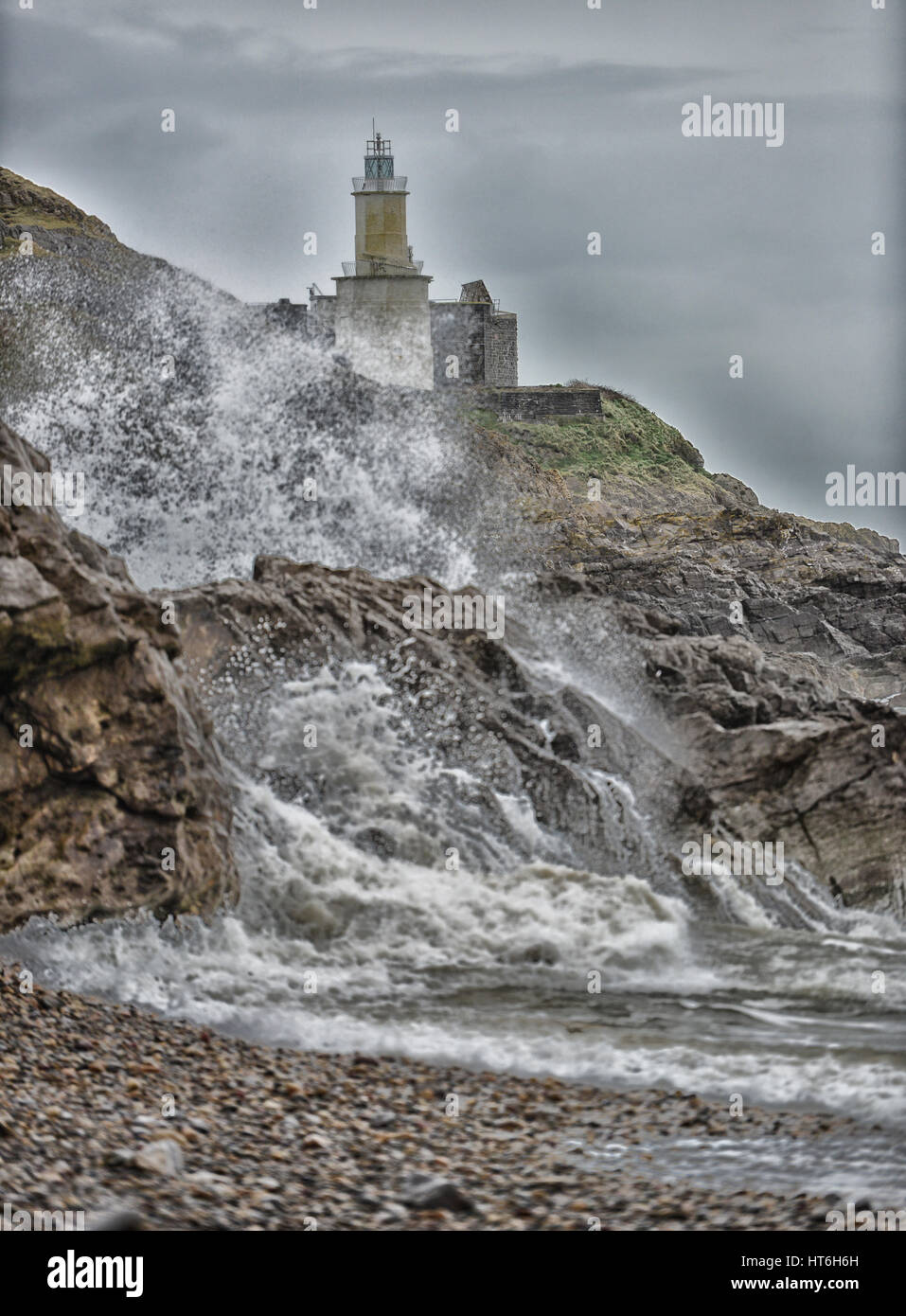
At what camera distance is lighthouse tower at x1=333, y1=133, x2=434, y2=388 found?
150ft

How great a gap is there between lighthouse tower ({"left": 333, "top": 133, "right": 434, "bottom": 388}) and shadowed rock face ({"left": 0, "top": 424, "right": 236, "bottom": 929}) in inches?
1434

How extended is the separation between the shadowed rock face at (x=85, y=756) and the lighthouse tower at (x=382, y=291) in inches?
1434

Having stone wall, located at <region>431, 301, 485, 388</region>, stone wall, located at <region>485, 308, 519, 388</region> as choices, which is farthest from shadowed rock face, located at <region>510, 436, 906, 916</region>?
stone wall, located at <region>485, 308, 519, 388</region>

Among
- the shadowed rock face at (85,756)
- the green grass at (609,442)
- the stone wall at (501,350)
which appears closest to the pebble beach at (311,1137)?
the shadowed rock face at (85,756)

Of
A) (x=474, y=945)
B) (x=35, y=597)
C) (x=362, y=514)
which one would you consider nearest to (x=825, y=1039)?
(x=474, y=945)

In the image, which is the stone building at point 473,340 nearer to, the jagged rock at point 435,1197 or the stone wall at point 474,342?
the stone wall at point 474,342

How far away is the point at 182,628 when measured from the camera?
523 inches

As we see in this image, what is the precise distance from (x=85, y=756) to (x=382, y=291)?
39146 mm

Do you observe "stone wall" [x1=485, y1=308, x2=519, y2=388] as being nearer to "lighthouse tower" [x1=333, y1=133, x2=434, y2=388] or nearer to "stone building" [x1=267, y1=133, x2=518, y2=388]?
"stone building" [x1=267, y1=133, x2=518, y2=388]

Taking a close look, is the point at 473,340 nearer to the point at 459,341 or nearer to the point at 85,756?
the point at 459,341

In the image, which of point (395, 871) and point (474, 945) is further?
point (395, 871)

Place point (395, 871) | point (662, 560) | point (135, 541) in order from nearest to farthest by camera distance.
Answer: point (395, 871), point (135, 541), point (662, 560)

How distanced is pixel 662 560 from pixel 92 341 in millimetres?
12629
